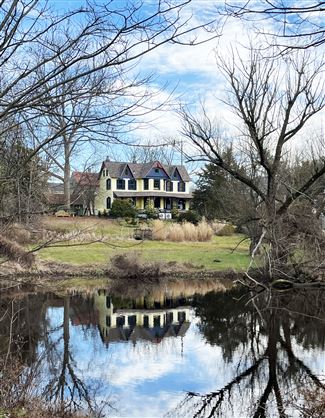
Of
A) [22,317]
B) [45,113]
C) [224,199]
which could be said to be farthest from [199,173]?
[45,113]

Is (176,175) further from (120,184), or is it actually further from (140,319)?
(140,319)

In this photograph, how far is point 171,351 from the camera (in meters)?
11.5

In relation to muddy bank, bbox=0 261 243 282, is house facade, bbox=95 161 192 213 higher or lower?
higher

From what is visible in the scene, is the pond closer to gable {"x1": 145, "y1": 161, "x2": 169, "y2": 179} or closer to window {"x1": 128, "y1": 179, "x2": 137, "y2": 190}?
window {"x1": 128, "y1": 179, "x2": 137, "y2": 190}

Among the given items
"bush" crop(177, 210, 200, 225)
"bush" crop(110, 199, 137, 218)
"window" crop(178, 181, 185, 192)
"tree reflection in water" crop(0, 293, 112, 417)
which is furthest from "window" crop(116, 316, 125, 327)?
"window" crop(178, 181, 185, 192)

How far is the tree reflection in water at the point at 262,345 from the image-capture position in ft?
27.0

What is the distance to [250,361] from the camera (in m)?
10.6

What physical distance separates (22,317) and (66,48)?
11.8 meters

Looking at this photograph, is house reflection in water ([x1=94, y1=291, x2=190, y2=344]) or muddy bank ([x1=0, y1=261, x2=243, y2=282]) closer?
house reflection in water ([x1=94, y1=291, x2=190, y2=344])

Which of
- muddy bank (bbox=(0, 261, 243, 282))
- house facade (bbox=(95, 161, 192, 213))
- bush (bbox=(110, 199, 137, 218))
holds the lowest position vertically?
muddy bank (bbox=(0, 261, 243, 282))

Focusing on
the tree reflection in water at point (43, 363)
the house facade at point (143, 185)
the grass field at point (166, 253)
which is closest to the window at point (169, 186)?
the house facade at point (143, 185)

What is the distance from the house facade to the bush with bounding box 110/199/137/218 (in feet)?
21.9

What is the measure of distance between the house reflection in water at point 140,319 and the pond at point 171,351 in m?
0.03

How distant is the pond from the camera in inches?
327
